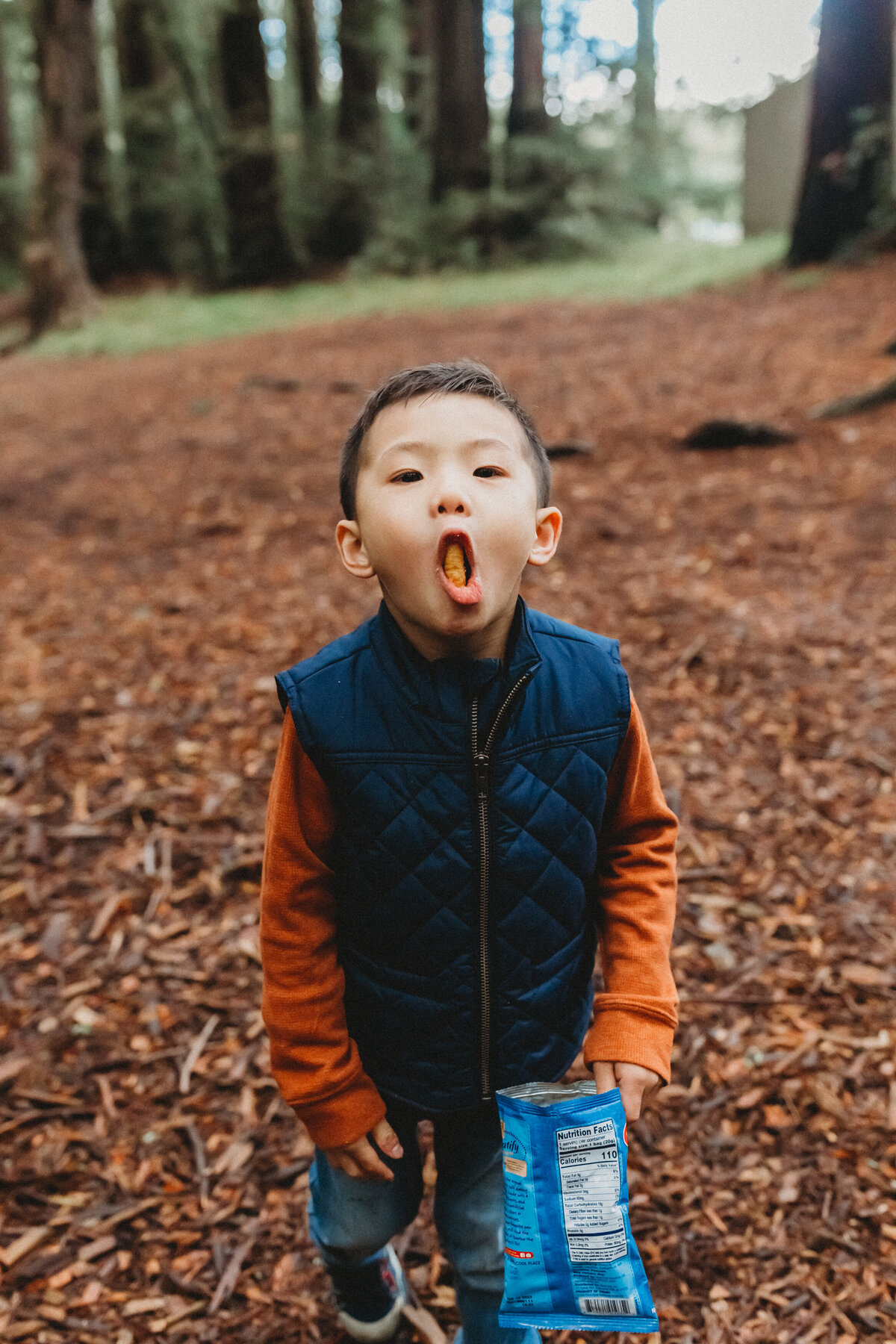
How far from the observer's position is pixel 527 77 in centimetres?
1562

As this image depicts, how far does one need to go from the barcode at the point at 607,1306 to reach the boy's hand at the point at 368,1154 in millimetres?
363

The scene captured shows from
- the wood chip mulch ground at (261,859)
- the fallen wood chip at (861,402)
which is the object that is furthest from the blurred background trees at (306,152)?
the fallen wood chip at (861,402)

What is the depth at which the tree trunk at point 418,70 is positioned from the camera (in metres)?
19.4

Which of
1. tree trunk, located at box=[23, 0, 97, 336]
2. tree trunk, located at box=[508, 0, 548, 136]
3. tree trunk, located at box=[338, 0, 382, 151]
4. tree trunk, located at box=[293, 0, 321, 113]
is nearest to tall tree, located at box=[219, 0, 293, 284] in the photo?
tree trunk, located at box=[338, 0, 382, 151]

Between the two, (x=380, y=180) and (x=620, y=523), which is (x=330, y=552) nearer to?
(x=620, y=523)

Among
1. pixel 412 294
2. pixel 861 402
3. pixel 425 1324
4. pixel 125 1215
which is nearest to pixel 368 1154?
pixel 425 1324

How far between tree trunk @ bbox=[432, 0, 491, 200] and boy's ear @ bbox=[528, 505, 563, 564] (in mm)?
16016

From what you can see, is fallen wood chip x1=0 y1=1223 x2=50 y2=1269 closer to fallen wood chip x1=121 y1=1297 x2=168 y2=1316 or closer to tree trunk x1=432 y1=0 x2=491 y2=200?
fallen wood chip x1=121 y1=1297 x2=168 y2=1316

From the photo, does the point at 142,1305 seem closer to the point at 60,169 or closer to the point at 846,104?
the point at 846,104

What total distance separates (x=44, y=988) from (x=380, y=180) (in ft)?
57.5

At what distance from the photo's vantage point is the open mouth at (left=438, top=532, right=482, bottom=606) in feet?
4.36

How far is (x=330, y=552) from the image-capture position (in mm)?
5426

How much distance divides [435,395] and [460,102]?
1642 centimetres

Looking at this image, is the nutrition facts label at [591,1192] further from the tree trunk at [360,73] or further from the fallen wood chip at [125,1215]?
the tree trunk at [360,73]
